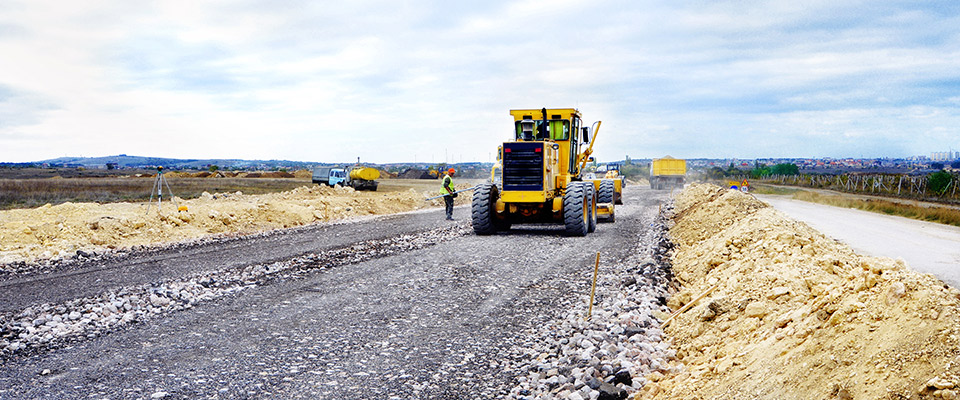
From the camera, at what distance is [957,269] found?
12695 mm

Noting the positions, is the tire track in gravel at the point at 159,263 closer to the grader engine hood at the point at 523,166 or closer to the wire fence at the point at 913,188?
the grader engine hood at the point at 523,166

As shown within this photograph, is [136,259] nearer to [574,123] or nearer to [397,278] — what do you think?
[397,278]

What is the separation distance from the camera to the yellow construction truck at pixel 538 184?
17094 mm

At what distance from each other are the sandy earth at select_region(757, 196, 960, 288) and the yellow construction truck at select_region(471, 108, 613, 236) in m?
7.09

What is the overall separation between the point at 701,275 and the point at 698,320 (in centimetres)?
389

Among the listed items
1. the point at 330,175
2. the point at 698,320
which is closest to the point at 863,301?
the point at 698,320

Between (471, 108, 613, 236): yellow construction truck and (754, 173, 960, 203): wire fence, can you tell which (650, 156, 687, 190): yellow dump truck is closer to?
(754, 173, 960, 203): wire fence

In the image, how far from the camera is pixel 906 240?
60.3 feet

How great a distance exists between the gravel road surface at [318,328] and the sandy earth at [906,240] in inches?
239

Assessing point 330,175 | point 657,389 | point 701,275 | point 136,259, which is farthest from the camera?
point 330,175

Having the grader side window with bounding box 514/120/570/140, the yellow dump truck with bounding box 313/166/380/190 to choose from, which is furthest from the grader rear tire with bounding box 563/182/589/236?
the yellow dump truck with bounding box 313/166/380/190

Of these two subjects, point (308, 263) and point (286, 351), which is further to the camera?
point (308, 263)

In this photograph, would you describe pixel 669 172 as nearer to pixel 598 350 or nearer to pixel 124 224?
pixel 124 224

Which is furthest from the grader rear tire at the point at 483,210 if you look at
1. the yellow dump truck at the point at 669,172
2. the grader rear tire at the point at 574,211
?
the yellow dump truck at the point at 669,172
